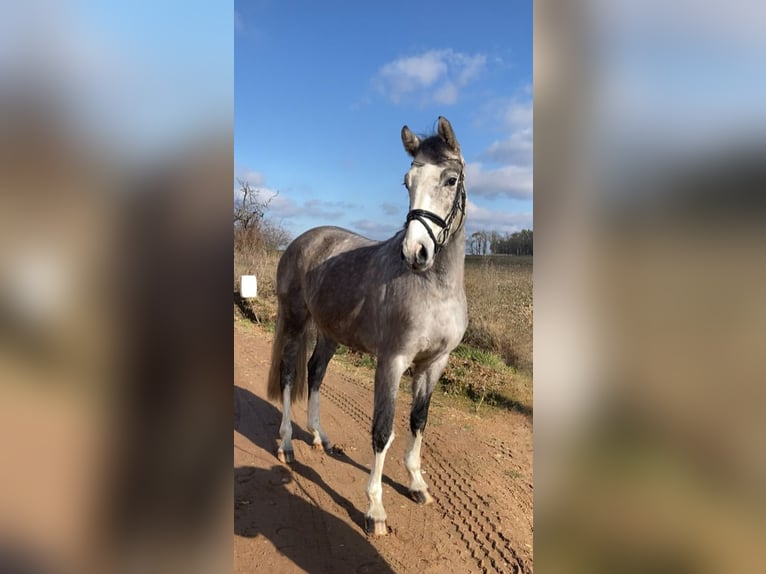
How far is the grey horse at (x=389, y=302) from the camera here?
2.33m

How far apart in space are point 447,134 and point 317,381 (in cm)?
257

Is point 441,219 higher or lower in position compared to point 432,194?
lower

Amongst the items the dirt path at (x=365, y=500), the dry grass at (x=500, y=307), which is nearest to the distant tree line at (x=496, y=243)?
the dry grass at (x=500, y=307)

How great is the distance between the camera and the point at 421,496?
309cm

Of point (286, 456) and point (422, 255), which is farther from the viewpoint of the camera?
point (286, 456)

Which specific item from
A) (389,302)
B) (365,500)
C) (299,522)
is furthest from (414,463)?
(389,302)

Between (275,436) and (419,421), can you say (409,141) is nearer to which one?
(419,421)

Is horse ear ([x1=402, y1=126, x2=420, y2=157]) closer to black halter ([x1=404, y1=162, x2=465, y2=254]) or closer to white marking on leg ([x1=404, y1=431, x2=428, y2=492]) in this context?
black halter ([x1=404, y1=162, x2=465, y2=254])
